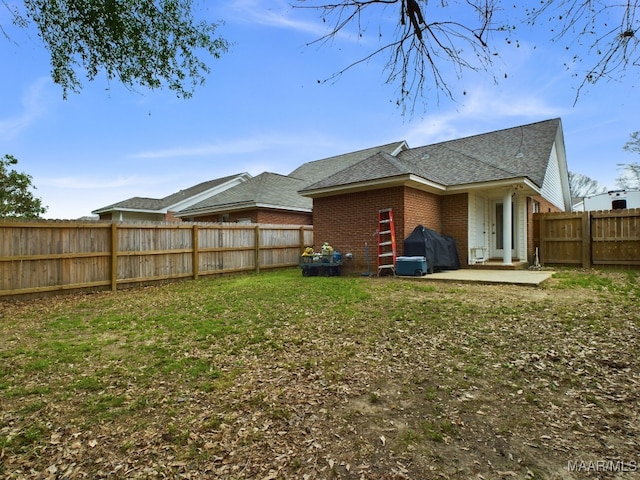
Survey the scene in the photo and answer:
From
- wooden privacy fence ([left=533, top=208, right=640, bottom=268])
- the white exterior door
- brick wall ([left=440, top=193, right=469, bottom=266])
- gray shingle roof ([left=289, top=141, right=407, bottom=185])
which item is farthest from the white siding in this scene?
gray shingle roof ([left=289, top=141, right=407, bottom=185])

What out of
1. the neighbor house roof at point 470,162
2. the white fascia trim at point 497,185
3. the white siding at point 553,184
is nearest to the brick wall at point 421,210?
the neighbor house roof at point 470,162

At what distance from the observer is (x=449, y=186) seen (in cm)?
1141

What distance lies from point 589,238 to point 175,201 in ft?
71.9

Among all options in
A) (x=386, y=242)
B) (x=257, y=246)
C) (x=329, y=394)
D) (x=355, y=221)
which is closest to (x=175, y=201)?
(x=257, y=246)

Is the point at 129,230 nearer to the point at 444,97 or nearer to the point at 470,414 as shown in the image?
the point at 444,97

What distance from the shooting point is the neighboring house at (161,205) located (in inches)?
863

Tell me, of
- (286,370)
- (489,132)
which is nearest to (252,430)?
(286,370)

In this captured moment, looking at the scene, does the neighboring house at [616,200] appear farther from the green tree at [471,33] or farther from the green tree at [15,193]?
the green tree at [15,193]

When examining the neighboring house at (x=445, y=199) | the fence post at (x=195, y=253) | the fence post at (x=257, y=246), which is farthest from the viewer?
the fence post at (x=257, y=246)

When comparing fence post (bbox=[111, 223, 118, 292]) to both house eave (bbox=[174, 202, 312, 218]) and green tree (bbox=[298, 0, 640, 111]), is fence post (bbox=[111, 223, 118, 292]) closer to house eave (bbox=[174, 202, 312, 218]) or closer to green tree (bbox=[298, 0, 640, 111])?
house eave (bbox=[174, 202, 312, 218])

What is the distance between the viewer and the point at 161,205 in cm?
2306

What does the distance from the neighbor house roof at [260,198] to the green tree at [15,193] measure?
1038 centimetres

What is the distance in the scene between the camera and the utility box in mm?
9805

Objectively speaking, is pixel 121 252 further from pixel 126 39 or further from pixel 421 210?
pixel 421 210
